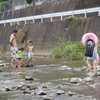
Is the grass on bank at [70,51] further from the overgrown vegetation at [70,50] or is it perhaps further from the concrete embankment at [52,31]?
the concrete embankment at [52,31]

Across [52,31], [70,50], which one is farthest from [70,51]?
[52,31]

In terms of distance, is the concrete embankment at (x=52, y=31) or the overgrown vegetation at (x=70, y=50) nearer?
the overgrown vegetation at (x=70, y=50)

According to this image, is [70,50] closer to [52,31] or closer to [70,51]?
[70,51]

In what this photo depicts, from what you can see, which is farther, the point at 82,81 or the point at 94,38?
the point at 94,38

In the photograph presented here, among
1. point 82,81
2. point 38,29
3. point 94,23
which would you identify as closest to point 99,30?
point 94,23

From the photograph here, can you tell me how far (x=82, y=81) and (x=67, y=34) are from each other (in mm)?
15548

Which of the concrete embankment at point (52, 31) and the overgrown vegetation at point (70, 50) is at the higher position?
the concrete embankment at point (52, 31)

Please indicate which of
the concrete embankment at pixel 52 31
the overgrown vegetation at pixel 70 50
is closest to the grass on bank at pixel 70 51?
the overgrown vegetation at pixel 70 50

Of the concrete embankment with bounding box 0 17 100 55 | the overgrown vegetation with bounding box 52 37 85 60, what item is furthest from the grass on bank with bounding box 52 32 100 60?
the concrete embankment with bounding box 0 17 100 55

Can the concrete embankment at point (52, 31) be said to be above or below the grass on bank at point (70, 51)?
above

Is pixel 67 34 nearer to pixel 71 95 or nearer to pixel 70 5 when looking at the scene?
pixel 70 5

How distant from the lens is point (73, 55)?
18922 millimetres

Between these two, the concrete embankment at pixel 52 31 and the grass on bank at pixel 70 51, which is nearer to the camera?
the grass on bank at pixel 70 51

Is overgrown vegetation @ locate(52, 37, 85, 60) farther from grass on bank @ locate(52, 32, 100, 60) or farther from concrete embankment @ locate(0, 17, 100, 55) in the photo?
concrete embankment @ locate(0, 17, 100, 55)
